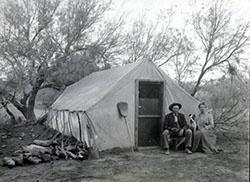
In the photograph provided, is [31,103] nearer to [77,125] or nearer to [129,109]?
[77,125]

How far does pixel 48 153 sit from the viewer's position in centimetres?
664

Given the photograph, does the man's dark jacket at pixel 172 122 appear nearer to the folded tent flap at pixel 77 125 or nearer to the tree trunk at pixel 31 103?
the folded tent flap at pixel 77 125

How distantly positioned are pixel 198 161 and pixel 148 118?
212 centimetres

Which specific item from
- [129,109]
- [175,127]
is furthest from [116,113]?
[175,127]

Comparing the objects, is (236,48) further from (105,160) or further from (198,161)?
(105,160)

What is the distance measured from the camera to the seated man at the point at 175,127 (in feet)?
23.5

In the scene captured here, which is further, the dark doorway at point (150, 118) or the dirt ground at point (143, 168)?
the dark doorway at point (150, 118)

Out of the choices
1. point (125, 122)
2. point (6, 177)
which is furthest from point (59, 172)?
point (125, 122)

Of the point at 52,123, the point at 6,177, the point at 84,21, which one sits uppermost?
the point at 84,21

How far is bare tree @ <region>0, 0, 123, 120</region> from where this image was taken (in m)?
11.8

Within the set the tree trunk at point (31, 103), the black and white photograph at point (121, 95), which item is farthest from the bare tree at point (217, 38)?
the tree trunk at point (31, 103)

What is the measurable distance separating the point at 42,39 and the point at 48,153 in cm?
742

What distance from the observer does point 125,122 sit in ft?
23.9

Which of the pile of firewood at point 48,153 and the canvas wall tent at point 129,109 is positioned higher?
the canvas wall tent at point 129,109
